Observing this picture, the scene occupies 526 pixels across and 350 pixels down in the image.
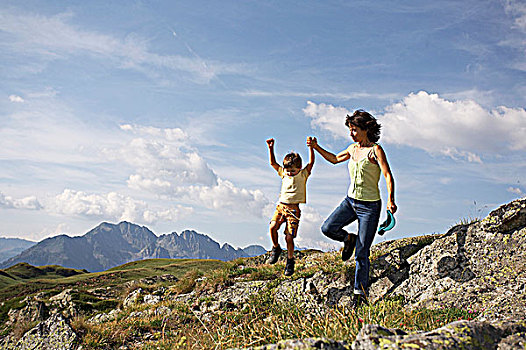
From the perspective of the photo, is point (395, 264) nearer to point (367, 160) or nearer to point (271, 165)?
point (367, 160)

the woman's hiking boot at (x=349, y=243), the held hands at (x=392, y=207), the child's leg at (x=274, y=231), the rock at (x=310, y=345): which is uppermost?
the held hands at (x=392, y=207)

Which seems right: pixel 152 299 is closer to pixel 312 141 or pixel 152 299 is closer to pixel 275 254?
pixel 275 254

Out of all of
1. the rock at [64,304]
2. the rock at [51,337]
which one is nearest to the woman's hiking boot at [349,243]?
the rock at [51,337]

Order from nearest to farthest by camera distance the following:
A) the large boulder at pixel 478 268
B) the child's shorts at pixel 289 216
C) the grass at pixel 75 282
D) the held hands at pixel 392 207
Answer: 1. the large boulder at pixel 478 268
2. the held hands at pixel 392 207
3. the child's shorts at pixel 289 216
4. the grass at pixel 75 282

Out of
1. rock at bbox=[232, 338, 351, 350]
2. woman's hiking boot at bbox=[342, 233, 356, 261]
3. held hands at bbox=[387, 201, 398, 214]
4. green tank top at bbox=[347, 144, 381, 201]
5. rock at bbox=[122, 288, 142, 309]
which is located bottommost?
rock at bbox=[122, 288, 142, 309]

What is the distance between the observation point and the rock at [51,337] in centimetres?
874

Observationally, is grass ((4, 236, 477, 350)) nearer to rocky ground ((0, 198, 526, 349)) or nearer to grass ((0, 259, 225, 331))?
rocky ground ((0, 198, 526, 349))

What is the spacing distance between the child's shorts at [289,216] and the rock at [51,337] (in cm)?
537

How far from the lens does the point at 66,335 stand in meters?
8.96

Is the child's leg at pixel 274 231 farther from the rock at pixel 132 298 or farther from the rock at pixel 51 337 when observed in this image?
the rock at pixel 132 298

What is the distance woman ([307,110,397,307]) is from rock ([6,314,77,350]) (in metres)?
6.24

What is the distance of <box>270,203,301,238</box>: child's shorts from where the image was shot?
9.52m

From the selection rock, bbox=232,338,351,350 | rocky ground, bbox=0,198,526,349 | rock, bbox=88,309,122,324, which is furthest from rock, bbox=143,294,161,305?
rock, bbox=232,338,351,350

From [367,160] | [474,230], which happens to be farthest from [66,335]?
[474,230]
